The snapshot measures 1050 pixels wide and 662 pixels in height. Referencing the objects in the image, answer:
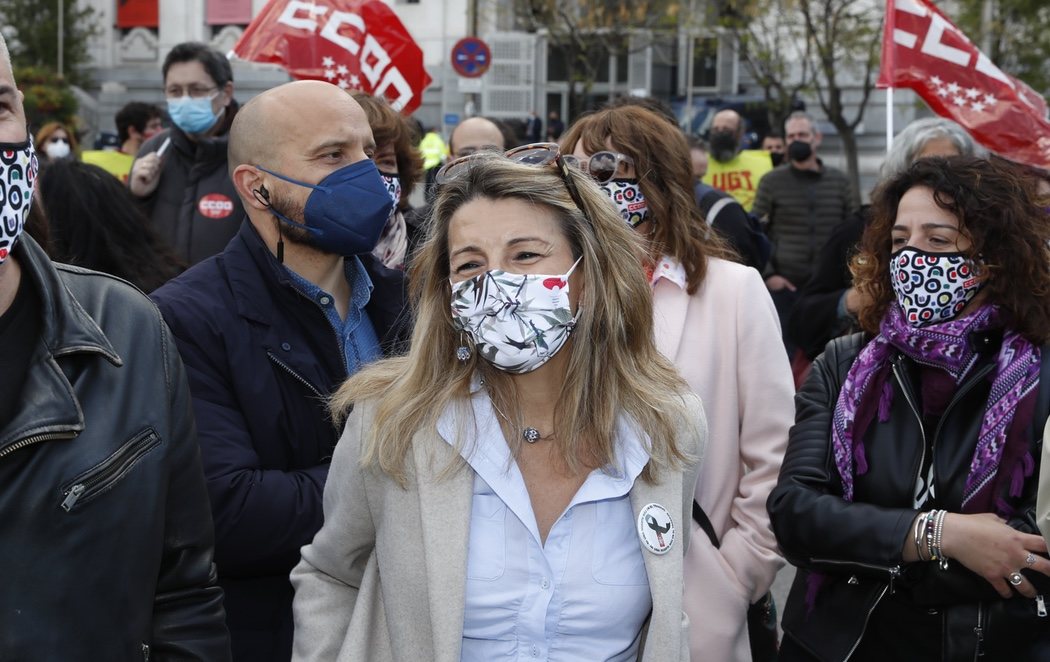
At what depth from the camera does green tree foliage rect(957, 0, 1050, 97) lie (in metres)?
21.6

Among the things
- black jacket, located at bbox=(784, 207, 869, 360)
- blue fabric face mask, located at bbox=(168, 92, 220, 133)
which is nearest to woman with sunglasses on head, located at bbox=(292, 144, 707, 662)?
black jacket, located at bbox=(784, 207, 869, 360)

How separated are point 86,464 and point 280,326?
1337 mm

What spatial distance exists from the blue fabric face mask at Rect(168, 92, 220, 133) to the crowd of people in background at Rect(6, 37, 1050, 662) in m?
2.12

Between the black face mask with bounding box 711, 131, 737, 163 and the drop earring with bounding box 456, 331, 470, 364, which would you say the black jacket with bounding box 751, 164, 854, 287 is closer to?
the black face mask with bounding box 711, 131, 737, 163

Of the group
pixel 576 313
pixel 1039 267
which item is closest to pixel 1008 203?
pixel 1039 267

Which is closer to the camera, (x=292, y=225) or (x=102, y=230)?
(x=292, y=225)

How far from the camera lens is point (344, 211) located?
3531 mm

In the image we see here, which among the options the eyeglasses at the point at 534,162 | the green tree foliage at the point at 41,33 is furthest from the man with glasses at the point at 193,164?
the green tree foliage at the point at 41,33

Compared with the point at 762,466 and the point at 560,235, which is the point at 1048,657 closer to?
the point at 762,466

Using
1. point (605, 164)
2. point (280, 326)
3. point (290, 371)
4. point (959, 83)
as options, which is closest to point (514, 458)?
point (290, 371)

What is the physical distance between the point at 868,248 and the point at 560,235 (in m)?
1.28

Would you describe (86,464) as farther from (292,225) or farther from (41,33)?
(41,33)

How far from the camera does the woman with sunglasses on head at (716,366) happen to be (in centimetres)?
345

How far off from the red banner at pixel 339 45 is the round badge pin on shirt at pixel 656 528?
4739mm
